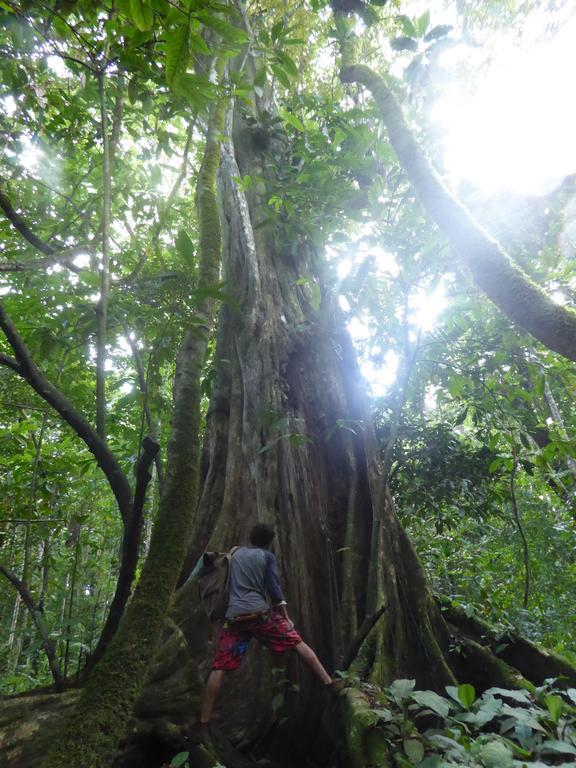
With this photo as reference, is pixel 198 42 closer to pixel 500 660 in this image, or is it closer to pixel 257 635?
pixel 257 635

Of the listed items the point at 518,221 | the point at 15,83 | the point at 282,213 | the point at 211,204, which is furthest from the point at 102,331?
the point at 518,221

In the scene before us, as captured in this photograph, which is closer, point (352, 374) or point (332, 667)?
point (332, 667)

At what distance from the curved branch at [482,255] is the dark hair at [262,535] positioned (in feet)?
7.00

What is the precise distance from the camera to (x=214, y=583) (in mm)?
2877

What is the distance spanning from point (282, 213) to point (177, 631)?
13.5 ft

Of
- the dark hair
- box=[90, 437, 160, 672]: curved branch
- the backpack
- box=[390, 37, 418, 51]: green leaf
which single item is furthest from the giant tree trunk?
box=[390, 37, 418, 51]: green leaf

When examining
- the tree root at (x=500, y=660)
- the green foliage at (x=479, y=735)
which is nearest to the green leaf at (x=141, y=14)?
the green foliage at (x=479, y=735)

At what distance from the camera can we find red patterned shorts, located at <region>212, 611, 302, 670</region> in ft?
9.18

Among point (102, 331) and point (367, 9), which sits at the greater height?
point (367, 9)

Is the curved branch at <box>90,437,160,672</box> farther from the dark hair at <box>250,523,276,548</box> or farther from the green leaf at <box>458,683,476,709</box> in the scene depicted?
the dark hair at <box>250,523,276,548</box>

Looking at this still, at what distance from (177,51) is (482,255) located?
256cm

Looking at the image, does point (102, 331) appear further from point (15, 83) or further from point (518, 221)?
point (518, 221)

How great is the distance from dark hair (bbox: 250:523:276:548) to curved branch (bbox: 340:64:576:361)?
7.00 feet

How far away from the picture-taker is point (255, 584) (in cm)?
303
